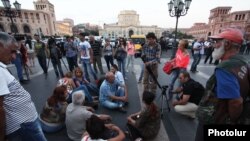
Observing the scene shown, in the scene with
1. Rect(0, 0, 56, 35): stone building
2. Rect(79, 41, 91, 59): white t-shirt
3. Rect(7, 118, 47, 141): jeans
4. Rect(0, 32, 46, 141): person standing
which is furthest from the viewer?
Rect(0, 0, 56, 35): stone building

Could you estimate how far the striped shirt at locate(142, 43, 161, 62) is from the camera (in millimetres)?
4527

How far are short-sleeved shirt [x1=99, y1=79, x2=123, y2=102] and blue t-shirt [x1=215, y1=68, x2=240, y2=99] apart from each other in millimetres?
2914

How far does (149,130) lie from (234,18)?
71.1 metres

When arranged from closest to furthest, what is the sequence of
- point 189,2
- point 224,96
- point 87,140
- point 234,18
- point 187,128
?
point 224,96, point 87,140, point 187,128, point 189,2, point 234,18

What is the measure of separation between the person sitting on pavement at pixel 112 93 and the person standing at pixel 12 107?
7.38 feet

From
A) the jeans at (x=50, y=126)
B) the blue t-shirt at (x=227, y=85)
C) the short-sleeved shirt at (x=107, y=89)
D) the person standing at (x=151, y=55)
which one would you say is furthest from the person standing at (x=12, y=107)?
the person standing at (x=151, y=55)

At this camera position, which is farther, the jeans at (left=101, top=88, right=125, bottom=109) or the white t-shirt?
the white t-shirt

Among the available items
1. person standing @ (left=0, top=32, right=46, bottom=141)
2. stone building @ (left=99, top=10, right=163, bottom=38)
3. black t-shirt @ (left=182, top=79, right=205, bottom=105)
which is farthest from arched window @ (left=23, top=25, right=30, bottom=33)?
black t-shirt @ (left=182, top=79, right=205, bottom=105)

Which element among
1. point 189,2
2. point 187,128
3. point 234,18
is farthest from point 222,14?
point 187,128

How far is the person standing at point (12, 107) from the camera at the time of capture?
1314 millimetres

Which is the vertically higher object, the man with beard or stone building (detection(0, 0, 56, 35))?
stone building (detection(0, 0, 56, 35))

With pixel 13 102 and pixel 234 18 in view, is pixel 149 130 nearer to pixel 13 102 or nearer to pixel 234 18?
pixel 13 102

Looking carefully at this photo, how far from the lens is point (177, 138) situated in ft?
9.66

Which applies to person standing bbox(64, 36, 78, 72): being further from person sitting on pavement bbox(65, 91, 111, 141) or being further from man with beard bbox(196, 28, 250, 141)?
man with beard bbox(196, 28, 250, 141)
